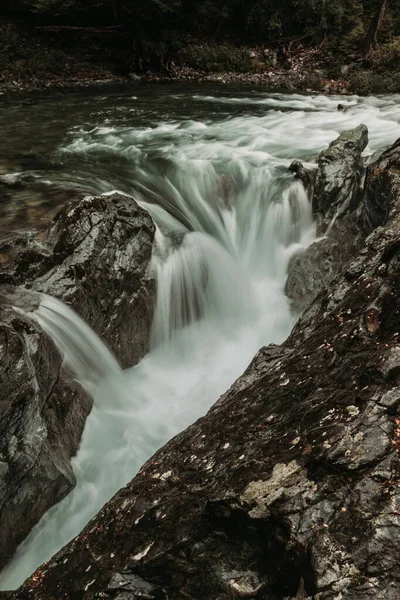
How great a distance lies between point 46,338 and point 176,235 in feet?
11.1

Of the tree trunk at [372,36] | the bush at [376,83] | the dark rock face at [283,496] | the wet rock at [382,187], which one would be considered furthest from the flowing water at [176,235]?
the tree trunk at [372,36]

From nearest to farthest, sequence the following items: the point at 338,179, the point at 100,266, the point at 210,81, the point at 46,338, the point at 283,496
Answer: the point at 283,496 → the point at 46,338 → the point at 100,266 → the point at 338,179 → the point at 210,81

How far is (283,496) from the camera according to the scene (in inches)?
98.4

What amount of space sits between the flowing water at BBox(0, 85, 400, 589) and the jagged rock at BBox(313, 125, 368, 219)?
38 cm

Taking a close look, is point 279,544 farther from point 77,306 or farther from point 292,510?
point 77,306

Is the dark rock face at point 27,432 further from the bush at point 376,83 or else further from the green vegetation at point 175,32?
the green vegetation at point 175,32

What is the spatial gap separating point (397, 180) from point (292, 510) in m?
4.74

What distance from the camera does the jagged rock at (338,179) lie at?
8.07 m

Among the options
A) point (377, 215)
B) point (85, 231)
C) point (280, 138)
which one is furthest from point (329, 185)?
point (85, 231)

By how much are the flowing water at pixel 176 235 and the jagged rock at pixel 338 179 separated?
1.26ft

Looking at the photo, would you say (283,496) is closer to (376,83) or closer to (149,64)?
(376,83)

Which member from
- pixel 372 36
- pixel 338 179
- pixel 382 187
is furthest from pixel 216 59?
pixel 382 187

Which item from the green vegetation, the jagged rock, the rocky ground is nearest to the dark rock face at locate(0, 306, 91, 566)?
the jagged rock

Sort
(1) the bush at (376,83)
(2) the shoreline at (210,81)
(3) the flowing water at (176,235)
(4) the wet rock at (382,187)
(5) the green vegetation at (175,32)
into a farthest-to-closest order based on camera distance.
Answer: (5) the green vegetation at (175,32), (2) the shoreline at (210,81), (1) the bush at (376,83), (4) the wet rock at (382,187), (3) the flowing water at (176,235)
